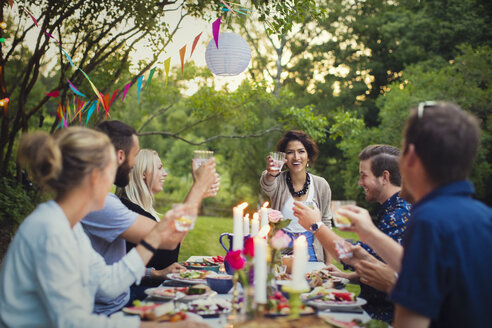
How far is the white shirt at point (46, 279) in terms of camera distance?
1416 mm

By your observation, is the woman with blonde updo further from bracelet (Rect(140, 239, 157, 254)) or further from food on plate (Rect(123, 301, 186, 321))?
bracelet (Rect(140, 239, 157, 254))

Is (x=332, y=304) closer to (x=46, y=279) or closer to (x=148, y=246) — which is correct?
(x=148, y=246)

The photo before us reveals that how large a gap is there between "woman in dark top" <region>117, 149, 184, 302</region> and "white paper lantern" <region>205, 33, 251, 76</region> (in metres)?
1.29

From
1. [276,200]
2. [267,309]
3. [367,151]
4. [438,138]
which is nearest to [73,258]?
[267,309]

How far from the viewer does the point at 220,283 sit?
7.40ft

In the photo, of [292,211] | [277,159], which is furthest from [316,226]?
[292,211]

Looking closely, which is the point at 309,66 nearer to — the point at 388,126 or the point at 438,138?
the point at 388,126

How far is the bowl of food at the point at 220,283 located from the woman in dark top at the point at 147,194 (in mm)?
628

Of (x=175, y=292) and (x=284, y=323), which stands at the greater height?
(x=284, y=323)

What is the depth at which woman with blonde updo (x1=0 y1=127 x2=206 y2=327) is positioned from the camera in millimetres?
1426

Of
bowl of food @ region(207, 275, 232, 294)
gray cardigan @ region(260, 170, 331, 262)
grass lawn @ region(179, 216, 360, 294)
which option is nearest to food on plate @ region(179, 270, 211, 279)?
bowl of food @ region(207, 275, 232, 294)

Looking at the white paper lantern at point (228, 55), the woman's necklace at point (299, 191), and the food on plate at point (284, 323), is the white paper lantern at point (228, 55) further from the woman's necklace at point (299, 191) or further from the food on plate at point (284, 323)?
the food on plate at point (284, 323)

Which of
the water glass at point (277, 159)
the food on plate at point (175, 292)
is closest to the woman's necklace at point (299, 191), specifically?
the water glass at point (277, 159)

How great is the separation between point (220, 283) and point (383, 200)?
1.08 meters
